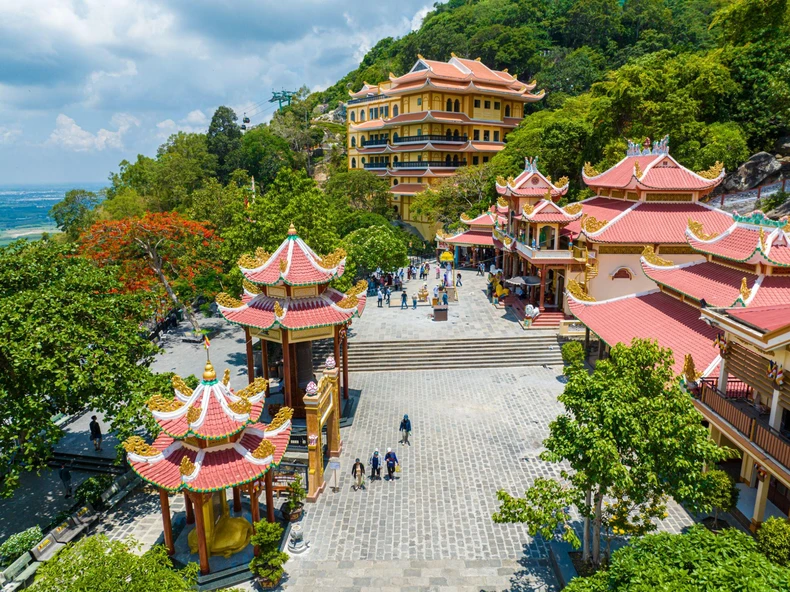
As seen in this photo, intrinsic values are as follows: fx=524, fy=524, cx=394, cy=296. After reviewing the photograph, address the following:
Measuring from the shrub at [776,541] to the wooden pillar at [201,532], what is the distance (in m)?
10.7

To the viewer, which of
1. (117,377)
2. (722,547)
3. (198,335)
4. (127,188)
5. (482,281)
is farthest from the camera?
(127,188)

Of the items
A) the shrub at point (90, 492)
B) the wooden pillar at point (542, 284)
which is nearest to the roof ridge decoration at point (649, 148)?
the wooden pillar at point (542, 284)

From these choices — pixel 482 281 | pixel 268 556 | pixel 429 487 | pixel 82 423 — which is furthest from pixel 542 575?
pixel 482 281

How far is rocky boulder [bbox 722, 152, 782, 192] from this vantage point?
33.8 metres

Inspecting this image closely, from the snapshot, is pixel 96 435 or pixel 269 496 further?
pixel 96 435

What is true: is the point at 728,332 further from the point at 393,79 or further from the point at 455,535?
the point at 393,79

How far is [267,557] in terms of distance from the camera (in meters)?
10.9

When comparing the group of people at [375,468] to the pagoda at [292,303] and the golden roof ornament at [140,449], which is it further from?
the golden roof ornament at [140,449]

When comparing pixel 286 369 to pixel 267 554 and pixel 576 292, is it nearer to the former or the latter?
pixel 267 554

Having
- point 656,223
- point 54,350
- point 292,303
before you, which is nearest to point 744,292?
point 656,223

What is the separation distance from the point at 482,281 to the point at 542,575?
85.3 ft

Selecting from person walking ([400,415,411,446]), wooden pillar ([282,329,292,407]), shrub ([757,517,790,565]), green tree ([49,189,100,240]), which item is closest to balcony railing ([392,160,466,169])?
green tree ([49,189,100,240])

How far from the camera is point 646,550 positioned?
7.56 m

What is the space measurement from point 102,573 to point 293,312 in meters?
9.59
